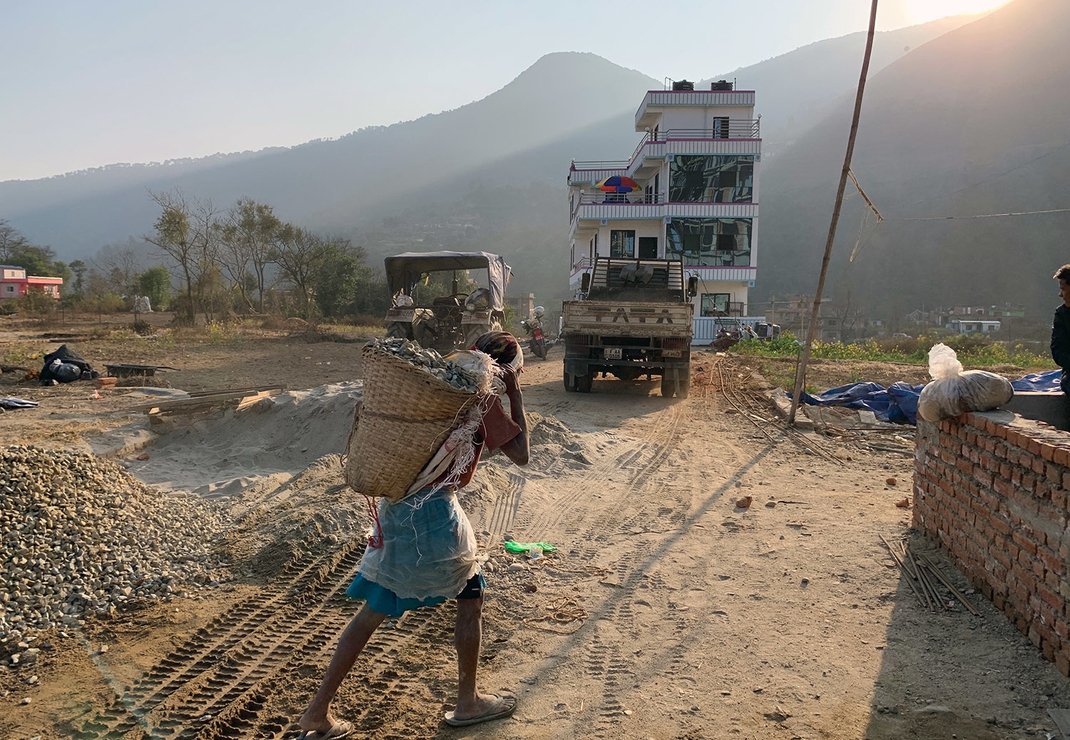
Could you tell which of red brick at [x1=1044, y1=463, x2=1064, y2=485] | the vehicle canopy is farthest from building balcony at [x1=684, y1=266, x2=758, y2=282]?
→ red brick at [x1=1044, y1=463, x2=1064, y2=485]

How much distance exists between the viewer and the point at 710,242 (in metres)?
33.1

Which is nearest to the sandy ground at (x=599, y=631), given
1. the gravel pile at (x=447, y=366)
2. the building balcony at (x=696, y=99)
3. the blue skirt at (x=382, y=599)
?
the blue skirt at (x=382, y=599)

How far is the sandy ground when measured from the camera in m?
2.80

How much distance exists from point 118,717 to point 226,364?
14.4 meters

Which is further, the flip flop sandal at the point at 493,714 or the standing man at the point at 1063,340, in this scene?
the standing man at the point at 1063,340

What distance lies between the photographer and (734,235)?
33031mm

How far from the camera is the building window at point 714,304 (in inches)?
1289

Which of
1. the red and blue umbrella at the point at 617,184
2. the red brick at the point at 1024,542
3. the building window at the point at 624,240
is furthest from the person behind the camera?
the red and blue umbrella at the point at 617,184

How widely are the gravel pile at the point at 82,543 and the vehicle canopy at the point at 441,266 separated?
429 inches

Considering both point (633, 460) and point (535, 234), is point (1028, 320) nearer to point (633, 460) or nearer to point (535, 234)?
point (633, 460)

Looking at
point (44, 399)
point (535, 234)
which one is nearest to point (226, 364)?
point (44, 399)

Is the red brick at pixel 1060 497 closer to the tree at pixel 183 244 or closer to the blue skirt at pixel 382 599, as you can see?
the blue skirt at pixel 382 599

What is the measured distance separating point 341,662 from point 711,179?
33194 mm

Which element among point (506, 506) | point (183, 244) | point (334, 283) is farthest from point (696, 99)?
point (506, 506)
